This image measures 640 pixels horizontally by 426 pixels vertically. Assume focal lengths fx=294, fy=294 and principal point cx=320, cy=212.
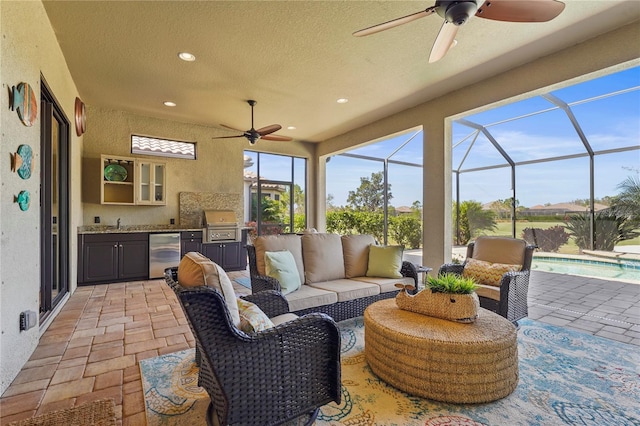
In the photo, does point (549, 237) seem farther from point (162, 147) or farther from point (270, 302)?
point (162, 147)

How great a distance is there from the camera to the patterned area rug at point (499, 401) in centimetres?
174

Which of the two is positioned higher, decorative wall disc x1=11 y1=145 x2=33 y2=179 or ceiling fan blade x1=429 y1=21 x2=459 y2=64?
ceiling fan blade x1=429 y1=21 x2=459 y2=64

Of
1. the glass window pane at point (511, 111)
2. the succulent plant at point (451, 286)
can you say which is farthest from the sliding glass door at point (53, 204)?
the glass window pane at point (511, 111)

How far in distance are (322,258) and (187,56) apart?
2.92 meters

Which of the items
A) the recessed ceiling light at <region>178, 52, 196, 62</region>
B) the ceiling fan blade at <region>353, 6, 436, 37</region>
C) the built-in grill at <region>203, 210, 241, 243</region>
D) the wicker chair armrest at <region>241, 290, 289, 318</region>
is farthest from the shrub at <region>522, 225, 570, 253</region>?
the recessed ceiling light at <region>178, 52, 196, 62</region>

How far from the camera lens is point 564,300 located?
4.14m

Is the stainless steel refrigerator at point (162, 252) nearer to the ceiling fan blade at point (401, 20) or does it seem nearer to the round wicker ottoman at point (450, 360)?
the round wicker ottoman at point (450, 360)

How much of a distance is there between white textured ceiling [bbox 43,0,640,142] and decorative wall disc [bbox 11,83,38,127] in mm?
1052

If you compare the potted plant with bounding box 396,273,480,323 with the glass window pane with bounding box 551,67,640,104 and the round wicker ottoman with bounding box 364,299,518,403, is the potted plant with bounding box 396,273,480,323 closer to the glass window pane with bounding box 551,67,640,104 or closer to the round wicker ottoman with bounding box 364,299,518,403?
the round wicker ottoman with bounding box 364,299,518,403

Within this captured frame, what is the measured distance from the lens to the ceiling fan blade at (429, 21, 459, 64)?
233cm

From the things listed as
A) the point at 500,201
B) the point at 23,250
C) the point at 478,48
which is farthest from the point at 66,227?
the point at 500,201

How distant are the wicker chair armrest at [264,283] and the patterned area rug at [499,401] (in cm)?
79

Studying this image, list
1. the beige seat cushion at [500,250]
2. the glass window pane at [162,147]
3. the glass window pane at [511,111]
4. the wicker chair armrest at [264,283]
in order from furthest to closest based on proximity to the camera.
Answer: the glass window pane at [162,147] < the glass window pane at [511,111] < the beige seat cushion at [500,250] < the wicker chair armrest at [264,283]

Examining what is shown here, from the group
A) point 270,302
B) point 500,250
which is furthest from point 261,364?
point 500,250
